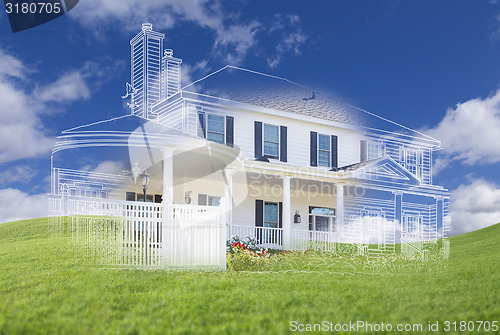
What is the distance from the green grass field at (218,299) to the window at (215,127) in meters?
7.54

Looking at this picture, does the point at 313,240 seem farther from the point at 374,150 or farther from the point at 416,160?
the point at 416,160

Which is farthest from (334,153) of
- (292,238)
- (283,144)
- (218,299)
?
(218,299)

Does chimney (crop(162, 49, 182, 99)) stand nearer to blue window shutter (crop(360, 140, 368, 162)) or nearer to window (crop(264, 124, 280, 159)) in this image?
window (crop(264, 124, 280, 159))

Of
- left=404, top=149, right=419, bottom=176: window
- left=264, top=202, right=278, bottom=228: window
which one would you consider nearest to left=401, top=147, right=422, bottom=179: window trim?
left=404, top=149, right=419, bottom=176: window

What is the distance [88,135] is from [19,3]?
3450 millimetres

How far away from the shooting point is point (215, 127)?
1814 cm

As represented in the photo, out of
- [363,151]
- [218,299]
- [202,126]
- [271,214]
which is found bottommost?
[218,299]

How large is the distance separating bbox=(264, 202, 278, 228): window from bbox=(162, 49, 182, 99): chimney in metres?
5.97

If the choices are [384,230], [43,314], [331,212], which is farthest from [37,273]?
[384,230]

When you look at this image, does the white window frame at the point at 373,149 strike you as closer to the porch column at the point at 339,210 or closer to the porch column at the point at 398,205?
the porch column at the point at 398,205

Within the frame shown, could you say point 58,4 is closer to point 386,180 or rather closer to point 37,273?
point 37,273

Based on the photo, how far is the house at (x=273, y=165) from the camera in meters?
16.8

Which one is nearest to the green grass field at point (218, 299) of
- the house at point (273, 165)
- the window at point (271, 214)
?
the house at point (273, 165)

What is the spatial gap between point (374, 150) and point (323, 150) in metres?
3.34
